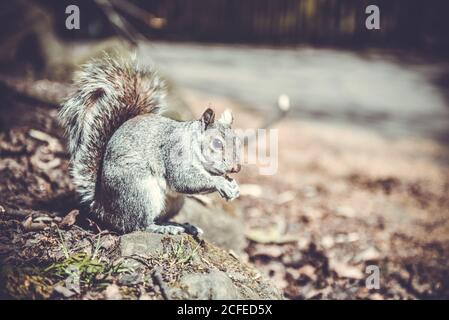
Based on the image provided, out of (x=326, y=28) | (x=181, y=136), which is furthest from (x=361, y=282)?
(x=326, y=28)

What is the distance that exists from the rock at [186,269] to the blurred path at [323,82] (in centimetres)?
394

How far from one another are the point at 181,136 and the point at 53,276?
67 cm

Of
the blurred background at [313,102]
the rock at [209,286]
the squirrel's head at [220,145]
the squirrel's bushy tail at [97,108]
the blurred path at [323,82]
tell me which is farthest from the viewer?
the blurred path at [323,82]

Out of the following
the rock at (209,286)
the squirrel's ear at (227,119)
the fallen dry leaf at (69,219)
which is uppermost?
the squirrel's ear at (227,119)

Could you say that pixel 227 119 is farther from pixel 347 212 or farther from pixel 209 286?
pixel 347 212

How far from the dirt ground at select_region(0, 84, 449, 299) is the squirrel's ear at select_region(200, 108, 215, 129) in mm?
657

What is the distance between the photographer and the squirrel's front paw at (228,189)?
5.57ft

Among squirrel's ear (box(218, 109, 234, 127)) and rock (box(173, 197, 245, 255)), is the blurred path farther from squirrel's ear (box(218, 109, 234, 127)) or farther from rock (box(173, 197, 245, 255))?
squirrel's ear (box(218, 109, 234, 127))

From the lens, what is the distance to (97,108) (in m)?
1.90

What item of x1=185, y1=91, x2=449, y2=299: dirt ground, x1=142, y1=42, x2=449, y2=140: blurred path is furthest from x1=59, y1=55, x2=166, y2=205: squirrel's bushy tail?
x1=142, y1=42, x2=449, y2=140: blurred path

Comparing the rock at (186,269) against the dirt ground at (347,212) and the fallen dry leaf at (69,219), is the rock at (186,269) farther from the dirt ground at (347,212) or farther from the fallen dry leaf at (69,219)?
the dirt ground at (347,212)

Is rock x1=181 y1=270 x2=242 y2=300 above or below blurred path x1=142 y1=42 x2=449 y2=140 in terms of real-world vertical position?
below

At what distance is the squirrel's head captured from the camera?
5.61 feet

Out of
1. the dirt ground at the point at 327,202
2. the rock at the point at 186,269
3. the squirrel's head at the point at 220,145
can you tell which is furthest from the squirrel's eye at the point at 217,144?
the dirt ground at the point at 327,202
